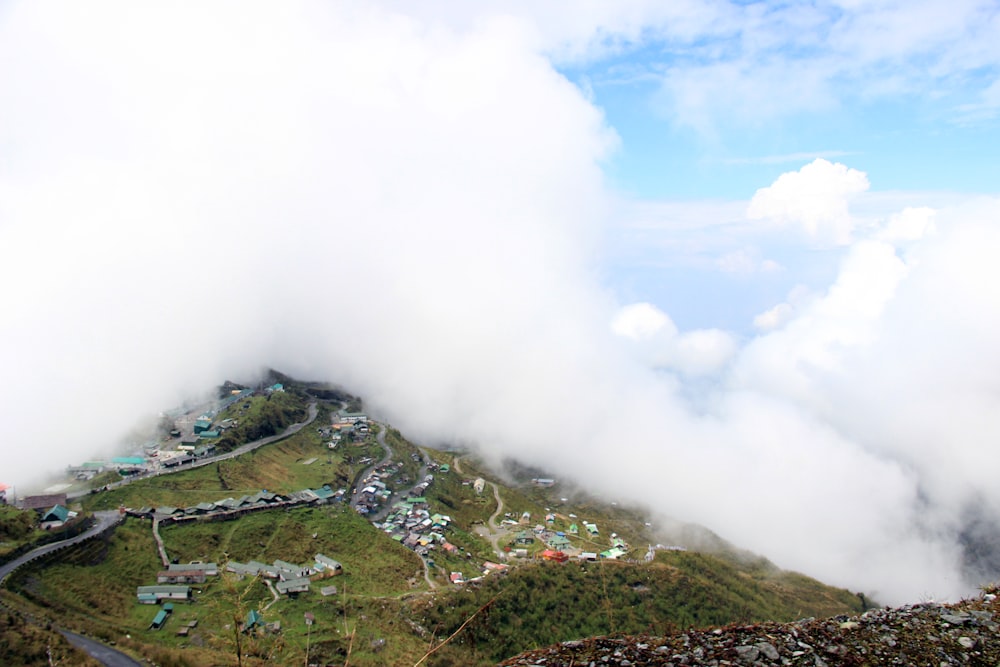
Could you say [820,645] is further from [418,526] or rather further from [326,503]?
[418,526]

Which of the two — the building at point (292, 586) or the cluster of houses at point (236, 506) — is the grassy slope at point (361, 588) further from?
the cluster of houses at point (236, 506)

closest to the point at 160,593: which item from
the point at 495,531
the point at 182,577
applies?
the point at 182,577

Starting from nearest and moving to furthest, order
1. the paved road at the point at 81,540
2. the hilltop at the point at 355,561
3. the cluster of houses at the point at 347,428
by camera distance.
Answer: the paved road at the point at 81,540 → the hilltop at the point at 355,561 → the cluster of houses at the point at 347,428

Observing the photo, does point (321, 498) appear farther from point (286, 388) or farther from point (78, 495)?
point (286, 388)

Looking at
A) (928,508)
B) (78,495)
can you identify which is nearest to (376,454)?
(78,495)

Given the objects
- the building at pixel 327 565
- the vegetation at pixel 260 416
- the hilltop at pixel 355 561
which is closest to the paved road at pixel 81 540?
the hilltop at pixel 355 561

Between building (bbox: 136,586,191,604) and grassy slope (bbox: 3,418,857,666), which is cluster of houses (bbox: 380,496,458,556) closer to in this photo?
grassy slope (bbox: 3,418,857,666)
